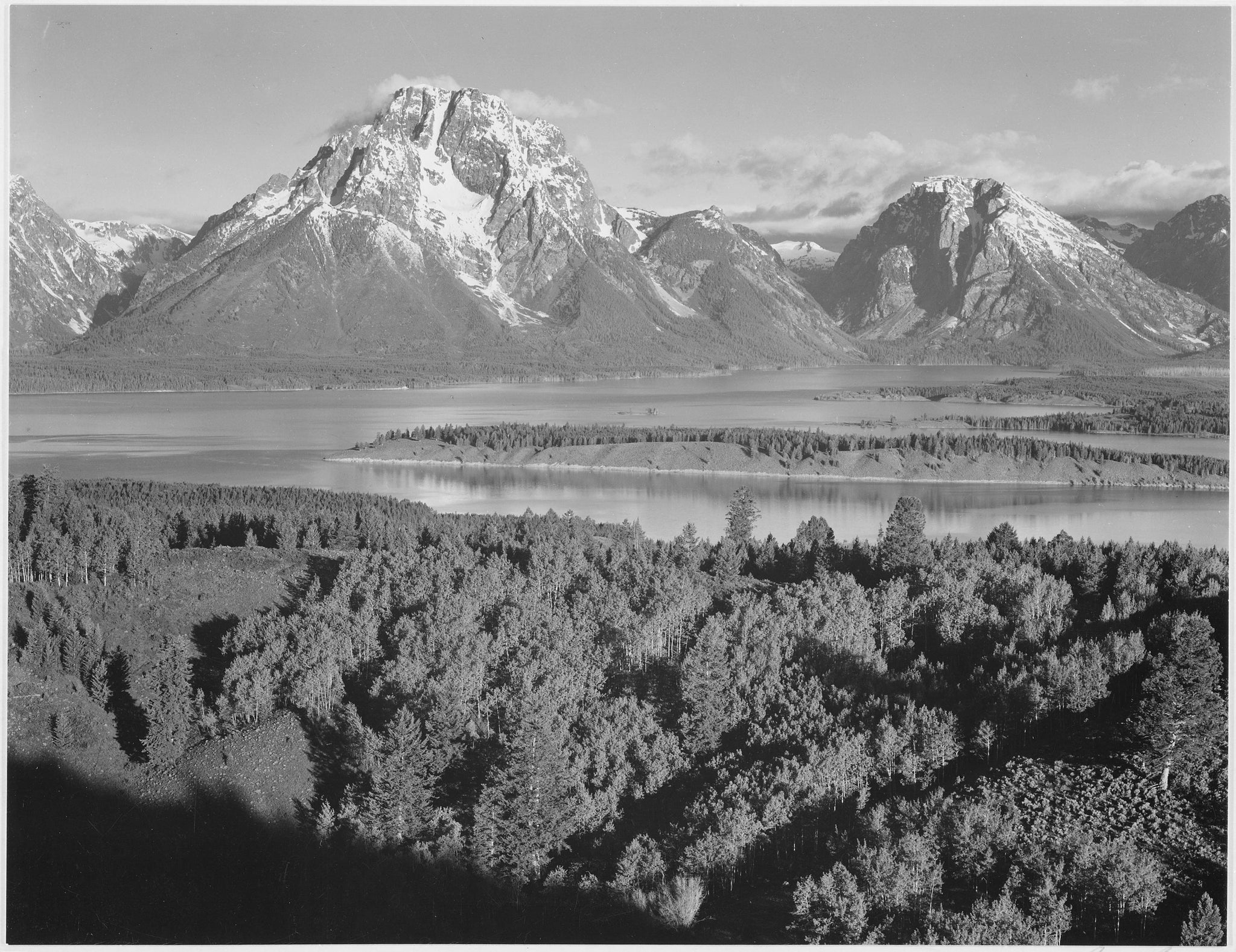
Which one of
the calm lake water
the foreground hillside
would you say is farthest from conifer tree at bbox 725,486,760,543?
the foreground hillside

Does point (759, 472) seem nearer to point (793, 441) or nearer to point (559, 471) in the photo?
point (793, 441)

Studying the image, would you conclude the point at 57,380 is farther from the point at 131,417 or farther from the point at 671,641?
the point at 671,641

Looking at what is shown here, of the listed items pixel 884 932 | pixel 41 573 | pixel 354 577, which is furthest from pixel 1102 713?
pixel 41 573

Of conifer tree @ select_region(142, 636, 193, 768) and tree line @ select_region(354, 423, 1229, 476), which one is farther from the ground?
tree line @ select_region(354, 423, 1229, 476)

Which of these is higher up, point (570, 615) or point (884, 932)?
point (570, 615)

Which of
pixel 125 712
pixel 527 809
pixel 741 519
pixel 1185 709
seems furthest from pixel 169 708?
pixel 741 519

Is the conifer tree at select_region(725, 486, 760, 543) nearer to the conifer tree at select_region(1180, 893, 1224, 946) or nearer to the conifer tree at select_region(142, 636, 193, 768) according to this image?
the conifer tree at select_region(142, 636, 193, 768)

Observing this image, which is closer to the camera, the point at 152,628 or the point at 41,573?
the point at 152,628
